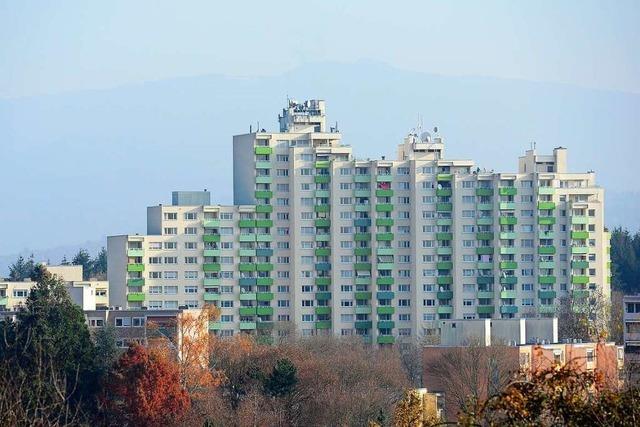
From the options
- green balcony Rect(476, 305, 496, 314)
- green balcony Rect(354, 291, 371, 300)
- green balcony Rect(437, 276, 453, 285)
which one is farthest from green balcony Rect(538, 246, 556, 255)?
green balcony Rect(354, 291, 371, 300)

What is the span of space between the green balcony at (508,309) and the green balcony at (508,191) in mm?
6033

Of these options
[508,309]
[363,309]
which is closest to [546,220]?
[508,309]

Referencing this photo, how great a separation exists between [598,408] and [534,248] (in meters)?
87.5

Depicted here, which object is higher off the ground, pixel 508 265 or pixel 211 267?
pixel 211 267

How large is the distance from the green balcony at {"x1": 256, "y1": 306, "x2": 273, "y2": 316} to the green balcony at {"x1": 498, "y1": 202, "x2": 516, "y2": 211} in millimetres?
13516

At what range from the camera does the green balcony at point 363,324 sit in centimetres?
9906

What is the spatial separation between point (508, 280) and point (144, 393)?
150 feet

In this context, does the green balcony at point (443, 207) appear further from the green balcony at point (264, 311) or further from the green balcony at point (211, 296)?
the green balcony at point (211, 296)

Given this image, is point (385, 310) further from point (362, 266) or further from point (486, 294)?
point (486, 294)

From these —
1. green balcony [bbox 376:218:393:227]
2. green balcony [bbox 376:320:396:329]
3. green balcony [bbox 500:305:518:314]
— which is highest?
green balcony [bbox 376:218:393:227]

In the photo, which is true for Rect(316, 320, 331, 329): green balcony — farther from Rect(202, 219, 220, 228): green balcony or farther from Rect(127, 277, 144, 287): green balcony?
Rect(127, 277, 144, 287): green balcony

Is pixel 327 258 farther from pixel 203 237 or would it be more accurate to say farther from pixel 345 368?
pixel 345 368

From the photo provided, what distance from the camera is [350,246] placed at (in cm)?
10100

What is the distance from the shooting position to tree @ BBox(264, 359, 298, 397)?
6006 centimetres
